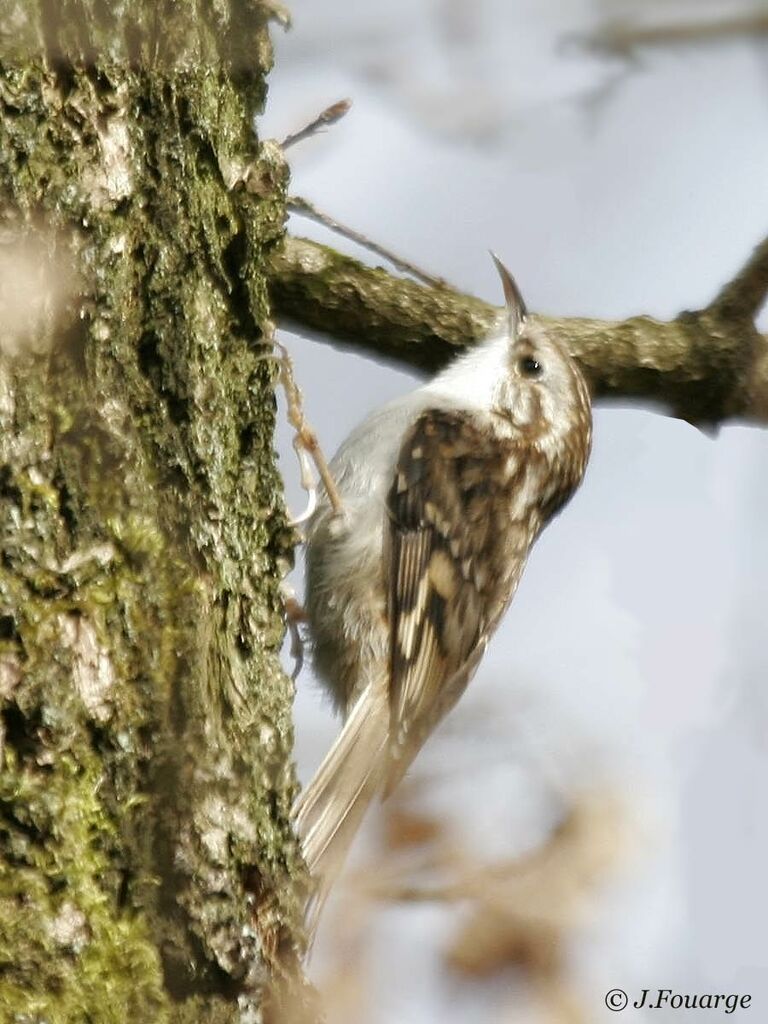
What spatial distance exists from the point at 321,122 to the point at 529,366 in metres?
1.02

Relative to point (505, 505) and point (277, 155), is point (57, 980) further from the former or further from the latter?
point (505, 505)

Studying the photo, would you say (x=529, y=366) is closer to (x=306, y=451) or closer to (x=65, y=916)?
(x=306, y=451)

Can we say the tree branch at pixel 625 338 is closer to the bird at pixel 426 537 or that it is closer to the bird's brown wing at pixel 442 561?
the bird at pixel 426 537

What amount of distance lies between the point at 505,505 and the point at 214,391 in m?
1.49

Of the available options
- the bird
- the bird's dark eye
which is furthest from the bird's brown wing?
the bird's dark eye

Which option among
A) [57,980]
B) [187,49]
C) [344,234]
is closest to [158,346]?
[187,49]

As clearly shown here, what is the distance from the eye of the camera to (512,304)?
3.26 metres

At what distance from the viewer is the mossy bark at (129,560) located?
1.53 m

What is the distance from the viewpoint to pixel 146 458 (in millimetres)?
1734

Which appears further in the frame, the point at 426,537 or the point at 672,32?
the point at 426,537

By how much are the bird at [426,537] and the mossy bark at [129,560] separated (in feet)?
3.01

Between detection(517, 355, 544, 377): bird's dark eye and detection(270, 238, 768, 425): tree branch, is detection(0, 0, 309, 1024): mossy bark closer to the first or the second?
detection(270, 238, 768, 425): tree branch

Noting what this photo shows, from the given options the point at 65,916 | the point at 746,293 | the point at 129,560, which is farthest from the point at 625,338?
the point at 65,916

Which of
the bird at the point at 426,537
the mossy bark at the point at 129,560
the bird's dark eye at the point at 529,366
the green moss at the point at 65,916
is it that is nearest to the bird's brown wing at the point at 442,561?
the bird at the point at 426,537
